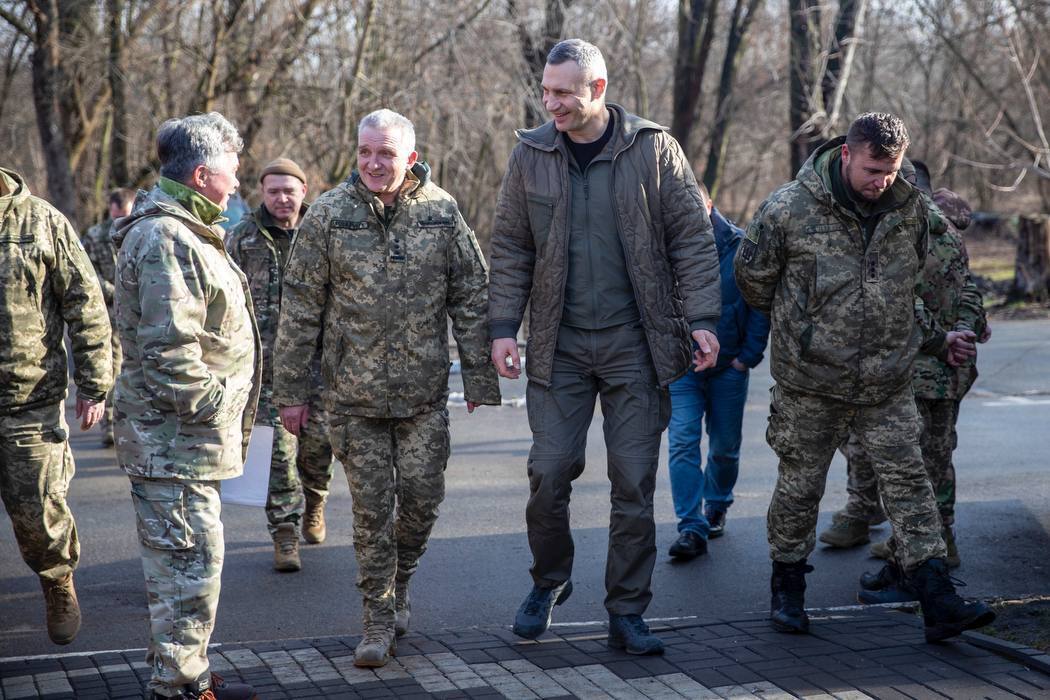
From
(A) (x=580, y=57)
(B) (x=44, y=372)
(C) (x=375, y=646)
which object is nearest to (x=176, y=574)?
(C) (x=375, y=646)

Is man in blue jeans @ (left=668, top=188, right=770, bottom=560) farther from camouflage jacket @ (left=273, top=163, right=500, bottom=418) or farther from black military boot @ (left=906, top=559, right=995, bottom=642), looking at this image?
camouflage jacket @ (left=273, top=163, right=500, bottom=418)

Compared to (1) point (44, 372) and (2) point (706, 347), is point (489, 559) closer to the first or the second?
(2) point (706, 347)

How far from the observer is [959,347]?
5.41 metres

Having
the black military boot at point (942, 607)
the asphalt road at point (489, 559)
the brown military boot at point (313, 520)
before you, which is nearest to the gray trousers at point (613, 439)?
the asphalt road at point (489, 559)

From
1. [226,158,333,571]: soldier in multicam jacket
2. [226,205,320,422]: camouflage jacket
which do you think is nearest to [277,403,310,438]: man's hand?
[226,158,333,571]: soldier in multicam jacket

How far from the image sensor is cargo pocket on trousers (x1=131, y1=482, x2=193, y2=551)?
12.7 ft

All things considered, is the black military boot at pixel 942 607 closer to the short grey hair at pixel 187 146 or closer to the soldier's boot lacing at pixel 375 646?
the soldier's boot lacing at pixel 375 646

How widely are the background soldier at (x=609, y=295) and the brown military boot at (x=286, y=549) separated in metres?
1.72

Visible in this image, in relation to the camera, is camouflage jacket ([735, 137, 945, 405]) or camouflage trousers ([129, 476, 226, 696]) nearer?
camouflage trousers ([129, 476, 226, 696])

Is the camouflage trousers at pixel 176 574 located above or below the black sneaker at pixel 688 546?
above

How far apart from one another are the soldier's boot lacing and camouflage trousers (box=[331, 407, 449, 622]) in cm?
4

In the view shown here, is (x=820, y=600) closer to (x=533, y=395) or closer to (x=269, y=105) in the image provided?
(x=533, y=395)

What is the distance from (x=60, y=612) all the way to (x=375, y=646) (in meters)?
1.33

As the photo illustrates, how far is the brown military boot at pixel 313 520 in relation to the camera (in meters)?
6.63
